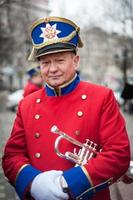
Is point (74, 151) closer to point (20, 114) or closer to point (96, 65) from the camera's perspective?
point (20, 114)

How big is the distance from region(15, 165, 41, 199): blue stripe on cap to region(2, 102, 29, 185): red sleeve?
0.04 meters

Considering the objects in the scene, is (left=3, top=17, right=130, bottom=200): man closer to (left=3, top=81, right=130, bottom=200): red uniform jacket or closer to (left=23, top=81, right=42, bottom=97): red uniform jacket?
(left=3, top=81, right=130, bottom=200): red uniform jacket

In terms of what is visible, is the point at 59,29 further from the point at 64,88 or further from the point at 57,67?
the point at 64,88

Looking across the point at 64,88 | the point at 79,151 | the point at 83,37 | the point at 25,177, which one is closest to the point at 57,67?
the point at 64,88

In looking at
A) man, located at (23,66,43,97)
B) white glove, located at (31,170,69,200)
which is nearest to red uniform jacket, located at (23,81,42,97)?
man, located at (23,66,43,97)

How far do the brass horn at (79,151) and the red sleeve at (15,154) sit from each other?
0.94 ft

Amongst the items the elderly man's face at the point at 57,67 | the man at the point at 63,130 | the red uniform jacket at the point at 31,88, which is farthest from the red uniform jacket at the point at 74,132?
the red uniform jacket at the point at 31,88

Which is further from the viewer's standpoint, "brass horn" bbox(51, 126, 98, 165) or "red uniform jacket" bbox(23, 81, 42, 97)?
"red uniform jacket" bbox(23, 81, 42, 97)

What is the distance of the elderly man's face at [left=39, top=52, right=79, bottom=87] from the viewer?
301 cm

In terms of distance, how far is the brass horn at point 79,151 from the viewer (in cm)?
287

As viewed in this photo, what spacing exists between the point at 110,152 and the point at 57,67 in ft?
1.95

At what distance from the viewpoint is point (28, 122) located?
313 cm

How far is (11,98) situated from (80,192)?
2201cm

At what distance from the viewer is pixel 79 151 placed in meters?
2.97
